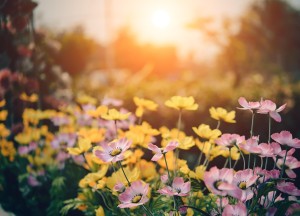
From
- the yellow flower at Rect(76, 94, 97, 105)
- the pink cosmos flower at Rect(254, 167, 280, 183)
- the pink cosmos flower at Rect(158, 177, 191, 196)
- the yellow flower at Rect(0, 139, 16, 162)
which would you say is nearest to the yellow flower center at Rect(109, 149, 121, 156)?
the pink cosmos flower at Rect(158, 177, 191, 196)

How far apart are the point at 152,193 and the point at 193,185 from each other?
0.33 m

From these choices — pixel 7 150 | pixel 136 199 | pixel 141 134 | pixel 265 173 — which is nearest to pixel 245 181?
pixel 265 173

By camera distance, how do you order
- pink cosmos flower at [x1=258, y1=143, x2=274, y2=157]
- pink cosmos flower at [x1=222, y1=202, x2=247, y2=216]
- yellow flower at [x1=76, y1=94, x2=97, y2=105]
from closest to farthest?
pink cosmos flower at [x1=222, y1=202, x2=247, y2=216] < pink cosmos flower at [x1=258, y1=143, x2=274, y2=157] < yellow flower at [x1=76, y1=94, x2=97, y2=105]

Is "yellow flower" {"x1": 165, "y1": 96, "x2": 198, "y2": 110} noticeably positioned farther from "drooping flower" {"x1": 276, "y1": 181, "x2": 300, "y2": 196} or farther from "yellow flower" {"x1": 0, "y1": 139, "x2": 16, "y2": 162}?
"yellow flower" {"x1": 0, "y1": 139, "x2": 16, "y2": 162}

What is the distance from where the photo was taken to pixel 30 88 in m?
4.02

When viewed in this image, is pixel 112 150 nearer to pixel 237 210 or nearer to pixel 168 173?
pixel 168 173

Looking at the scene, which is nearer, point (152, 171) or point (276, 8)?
point (152, 171)

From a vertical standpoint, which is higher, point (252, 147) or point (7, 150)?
point (252, 147)

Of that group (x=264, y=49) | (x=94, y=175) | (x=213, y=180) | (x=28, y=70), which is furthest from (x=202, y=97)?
(x=264, y=49)

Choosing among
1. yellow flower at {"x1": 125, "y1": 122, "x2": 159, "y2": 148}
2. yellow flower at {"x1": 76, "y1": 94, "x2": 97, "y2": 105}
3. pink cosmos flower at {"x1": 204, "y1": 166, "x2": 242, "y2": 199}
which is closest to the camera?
pink cosmos flower at {"x1": 204, "y1": 166, "x2": 242, "y2": 199}

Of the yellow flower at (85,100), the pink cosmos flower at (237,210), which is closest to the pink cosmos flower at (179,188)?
the pink cosmos flower at (237,210)

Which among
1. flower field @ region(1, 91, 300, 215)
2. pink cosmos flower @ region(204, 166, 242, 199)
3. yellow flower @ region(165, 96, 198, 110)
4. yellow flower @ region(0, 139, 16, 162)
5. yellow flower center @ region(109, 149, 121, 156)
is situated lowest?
yellow flower @ region(0, 139, 16, 162)

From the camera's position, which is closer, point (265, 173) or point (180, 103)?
point (265, 173)

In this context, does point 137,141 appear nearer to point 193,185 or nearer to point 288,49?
point 193,185
